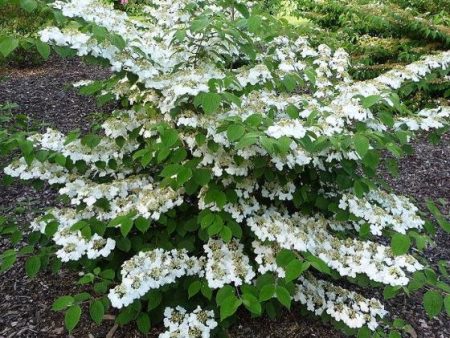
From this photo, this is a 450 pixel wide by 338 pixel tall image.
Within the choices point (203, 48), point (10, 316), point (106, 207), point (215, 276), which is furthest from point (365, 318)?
point (10, 316)

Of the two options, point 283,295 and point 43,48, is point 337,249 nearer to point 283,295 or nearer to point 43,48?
point 283,295

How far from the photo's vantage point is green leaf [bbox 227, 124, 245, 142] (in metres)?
1.54

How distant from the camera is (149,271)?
1.85 meters

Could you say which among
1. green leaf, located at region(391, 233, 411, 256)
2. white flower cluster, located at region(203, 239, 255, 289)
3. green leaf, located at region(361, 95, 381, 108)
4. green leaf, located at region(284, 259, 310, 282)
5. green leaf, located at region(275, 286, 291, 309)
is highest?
green leaf, located at region(361, 95, 381, 108)

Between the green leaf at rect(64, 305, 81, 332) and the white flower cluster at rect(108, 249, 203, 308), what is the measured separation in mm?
121

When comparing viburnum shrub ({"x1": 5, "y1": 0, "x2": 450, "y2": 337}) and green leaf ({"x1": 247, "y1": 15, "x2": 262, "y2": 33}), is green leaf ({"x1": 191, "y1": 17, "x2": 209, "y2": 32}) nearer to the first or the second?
viburnum shrub ({"x1": 5, "y1": 0, "x2": 450, "y2": 337})

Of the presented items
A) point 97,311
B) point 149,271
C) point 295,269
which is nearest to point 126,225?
point 149,271

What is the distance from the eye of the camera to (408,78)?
226 cm

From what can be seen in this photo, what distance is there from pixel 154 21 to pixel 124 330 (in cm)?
150

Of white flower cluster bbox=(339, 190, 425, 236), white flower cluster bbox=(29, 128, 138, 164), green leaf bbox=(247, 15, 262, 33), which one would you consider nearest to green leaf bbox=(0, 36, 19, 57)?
white flower cluster bbox=(29, 128, 138, 164)

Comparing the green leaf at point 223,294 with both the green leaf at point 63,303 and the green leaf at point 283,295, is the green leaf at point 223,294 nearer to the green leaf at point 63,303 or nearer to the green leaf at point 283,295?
the green leaf at point 283,295

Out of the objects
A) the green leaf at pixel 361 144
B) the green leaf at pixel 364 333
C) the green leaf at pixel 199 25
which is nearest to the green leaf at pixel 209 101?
the green leaf at pixel 199 25

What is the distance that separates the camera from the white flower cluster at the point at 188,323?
1913mm

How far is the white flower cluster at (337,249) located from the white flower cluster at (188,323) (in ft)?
1.15
